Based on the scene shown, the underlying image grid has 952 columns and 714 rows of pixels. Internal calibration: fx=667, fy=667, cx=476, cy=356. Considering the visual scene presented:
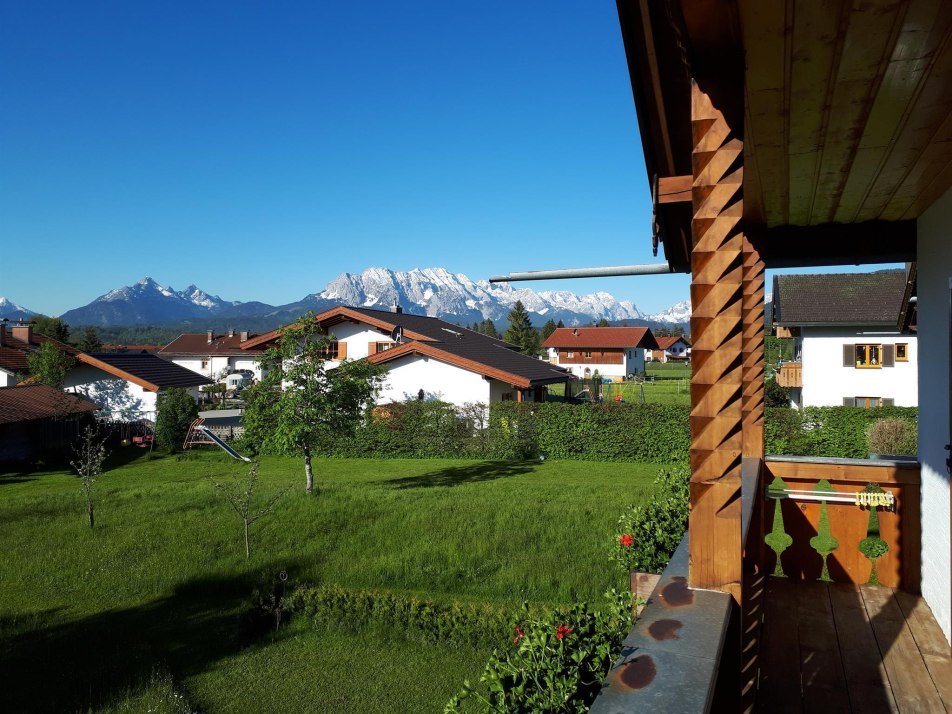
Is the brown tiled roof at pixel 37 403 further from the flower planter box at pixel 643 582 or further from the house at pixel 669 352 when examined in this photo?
the house at pixel 669 352

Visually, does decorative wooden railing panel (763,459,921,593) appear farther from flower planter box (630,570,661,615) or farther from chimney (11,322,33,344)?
chimney (11,322,33,344)

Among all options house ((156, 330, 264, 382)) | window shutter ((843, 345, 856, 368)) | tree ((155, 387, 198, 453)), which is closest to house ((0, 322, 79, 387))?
tree ((155, 387, 198, 453))

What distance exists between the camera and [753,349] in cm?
470

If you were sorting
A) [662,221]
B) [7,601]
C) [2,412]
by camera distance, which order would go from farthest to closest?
[2,412], [7,601], [662,221]

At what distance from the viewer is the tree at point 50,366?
78.9ft

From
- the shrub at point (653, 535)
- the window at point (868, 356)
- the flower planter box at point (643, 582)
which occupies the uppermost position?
the window at point (868, 356)

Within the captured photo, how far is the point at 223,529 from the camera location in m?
10.8

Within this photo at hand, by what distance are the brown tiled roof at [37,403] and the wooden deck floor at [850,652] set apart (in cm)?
2068

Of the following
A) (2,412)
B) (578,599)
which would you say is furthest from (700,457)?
(2,412)

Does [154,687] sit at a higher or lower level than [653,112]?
lower

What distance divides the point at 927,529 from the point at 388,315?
26.3 metres

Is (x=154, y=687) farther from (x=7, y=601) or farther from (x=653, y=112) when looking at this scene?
(x=653, y=112)

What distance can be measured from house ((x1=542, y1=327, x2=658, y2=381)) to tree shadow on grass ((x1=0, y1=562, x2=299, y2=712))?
5260 cm

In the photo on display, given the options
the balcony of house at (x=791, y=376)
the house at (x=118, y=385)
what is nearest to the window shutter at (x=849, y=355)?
the balcony of house at (x=791, y=376)
